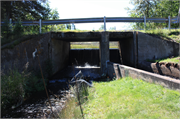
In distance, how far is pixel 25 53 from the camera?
8.48 m

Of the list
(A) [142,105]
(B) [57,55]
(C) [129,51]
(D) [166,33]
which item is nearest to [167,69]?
(A) [142,105]

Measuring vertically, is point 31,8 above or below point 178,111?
above

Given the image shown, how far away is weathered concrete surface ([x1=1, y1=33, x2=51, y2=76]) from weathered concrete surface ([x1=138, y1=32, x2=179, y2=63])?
7027 millimetres

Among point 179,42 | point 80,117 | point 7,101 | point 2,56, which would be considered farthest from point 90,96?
point 179,42

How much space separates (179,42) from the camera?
28.3 ft

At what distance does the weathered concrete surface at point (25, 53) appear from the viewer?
7686 mm

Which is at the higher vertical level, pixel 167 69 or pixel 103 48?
pixel 103 48

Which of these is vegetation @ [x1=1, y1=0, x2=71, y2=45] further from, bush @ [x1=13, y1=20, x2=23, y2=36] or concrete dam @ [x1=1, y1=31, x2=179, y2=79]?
concrete dam @ [x1=1, y1=31, x2=179, y2=79]

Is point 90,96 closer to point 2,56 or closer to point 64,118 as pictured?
point 64,118

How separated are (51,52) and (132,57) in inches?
254

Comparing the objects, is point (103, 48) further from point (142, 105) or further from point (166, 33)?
point (142, 105)

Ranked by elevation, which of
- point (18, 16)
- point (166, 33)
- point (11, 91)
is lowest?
point (11, 91)

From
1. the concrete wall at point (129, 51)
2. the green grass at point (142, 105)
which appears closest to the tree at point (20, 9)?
the concrete wall at point (129, 51)

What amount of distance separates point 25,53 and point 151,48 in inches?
349
